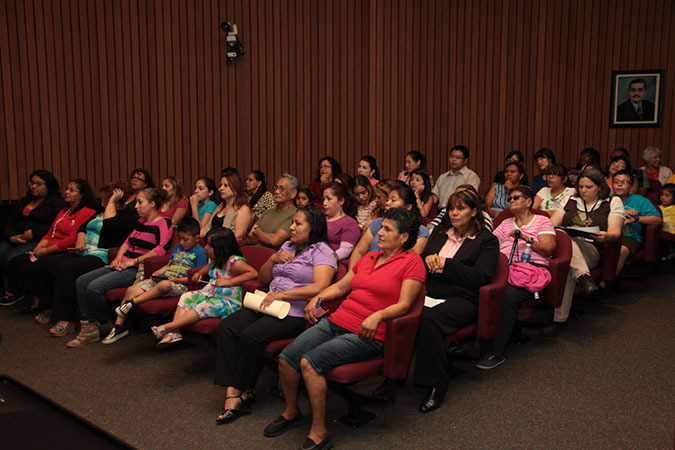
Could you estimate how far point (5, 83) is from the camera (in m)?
7.00

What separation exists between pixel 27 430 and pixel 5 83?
7.16 metres

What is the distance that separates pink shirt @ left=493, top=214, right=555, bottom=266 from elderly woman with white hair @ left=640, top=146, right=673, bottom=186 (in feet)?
10.7

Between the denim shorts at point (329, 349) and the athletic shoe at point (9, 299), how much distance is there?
3499mm

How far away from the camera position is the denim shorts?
2.51 m

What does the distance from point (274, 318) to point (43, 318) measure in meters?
2.49

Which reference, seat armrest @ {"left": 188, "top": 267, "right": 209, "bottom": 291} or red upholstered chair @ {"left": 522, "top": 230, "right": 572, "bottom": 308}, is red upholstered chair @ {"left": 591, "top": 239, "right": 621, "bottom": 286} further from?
seat armrest @ {"left": 188, "top": 267, "right": 209, "bottom": 291}

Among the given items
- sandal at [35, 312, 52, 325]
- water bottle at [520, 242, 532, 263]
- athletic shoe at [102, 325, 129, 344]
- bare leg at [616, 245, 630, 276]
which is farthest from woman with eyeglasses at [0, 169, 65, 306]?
bare leg at [616, 245, 630, 276]

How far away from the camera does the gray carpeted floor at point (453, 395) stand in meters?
2.57

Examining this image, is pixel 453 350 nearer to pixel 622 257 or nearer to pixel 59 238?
pixel 622 257

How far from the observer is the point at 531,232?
11.6ft

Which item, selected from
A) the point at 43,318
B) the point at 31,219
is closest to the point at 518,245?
the point at 43,318

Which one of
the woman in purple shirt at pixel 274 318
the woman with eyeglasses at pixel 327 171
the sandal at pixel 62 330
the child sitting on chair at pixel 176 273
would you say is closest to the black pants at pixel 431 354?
the woman in purple shirt at pixel 274 318

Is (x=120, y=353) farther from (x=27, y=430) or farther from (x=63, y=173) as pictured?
(x=63, y=173)

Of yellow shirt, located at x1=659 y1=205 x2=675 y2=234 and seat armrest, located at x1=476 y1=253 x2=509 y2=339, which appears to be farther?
yellow shirt, located at x1=659 y1=205 x2=675 y2=234
